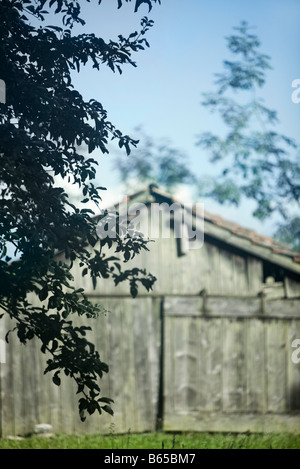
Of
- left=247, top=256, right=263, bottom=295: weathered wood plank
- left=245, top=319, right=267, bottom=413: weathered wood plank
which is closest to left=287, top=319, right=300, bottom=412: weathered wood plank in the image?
left=245, top=319, right=267, bottom=413: weathered wood plank

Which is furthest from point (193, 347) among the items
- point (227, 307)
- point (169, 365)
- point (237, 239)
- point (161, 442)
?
point (237, 239)

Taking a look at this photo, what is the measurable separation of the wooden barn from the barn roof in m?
0.02

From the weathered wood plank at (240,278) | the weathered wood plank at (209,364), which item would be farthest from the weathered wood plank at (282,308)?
the weathered wood plank at (209,364)

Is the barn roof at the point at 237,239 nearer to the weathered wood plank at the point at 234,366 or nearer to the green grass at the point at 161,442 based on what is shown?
the weathered wood plank at the point at 234,366

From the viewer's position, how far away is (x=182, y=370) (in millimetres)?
7590

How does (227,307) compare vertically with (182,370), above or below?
above

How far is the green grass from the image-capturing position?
6455 mm

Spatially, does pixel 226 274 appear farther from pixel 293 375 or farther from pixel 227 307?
pixel 293 375

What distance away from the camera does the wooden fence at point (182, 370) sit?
730 centimetres

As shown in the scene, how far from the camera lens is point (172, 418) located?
7453mm

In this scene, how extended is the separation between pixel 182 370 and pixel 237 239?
2417mm

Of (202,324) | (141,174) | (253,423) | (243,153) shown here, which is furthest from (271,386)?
(141,174)

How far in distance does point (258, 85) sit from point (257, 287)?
1085 centimetres
